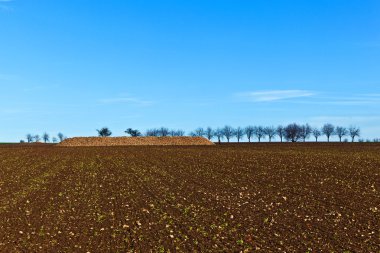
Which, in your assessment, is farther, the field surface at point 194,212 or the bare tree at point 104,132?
the bare tree at point 104,132

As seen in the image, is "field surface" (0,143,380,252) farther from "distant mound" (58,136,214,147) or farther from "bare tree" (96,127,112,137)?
"bare tree" (96,127,112,137)

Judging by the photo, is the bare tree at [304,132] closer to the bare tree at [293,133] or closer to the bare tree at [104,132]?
the bare tree at [293,133]

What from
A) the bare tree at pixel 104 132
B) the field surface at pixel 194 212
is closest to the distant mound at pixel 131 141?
the bare tree at pixel 104 132

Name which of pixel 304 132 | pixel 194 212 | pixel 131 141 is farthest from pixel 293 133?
pixel 194 212

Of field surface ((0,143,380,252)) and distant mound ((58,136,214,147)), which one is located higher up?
distant mound ((58,136,214,147))

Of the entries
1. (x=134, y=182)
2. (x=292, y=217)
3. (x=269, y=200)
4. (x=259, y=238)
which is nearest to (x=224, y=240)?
(x=259, y=238)

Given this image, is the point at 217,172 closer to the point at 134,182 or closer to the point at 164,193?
the point at 134,182

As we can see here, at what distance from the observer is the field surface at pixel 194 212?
55.2 ft

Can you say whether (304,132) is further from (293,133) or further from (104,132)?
(104,132)

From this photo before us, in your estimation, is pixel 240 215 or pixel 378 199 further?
pixel 378 199

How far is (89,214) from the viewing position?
21.6 metres

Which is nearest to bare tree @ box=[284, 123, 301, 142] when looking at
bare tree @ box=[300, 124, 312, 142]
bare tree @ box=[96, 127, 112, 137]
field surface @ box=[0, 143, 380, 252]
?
bare tree @ box=[300, 124, 312, 142]

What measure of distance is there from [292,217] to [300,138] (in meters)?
181

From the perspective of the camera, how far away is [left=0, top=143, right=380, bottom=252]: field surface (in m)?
16.8
